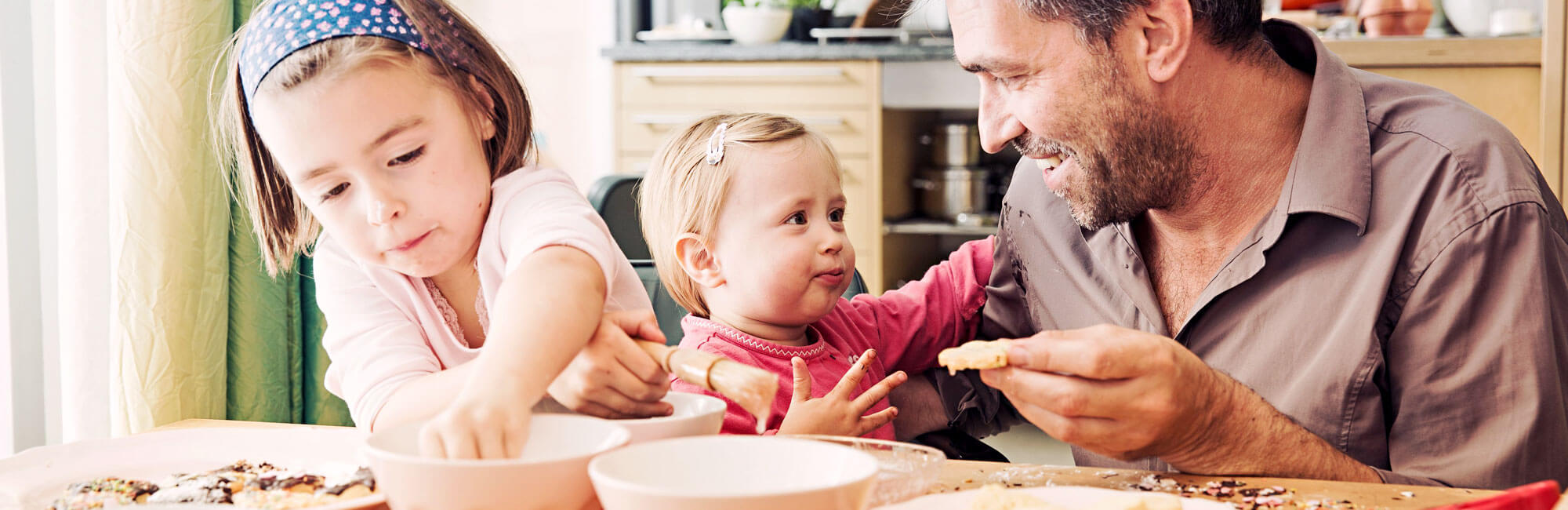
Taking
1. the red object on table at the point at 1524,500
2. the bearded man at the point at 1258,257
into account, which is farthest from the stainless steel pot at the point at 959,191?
the red object on table at the point at 1524,500

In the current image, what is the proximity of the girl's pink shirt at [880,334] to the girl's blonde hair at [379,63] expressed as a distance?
0.31 metres

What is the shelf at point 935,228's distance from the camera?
11.6 feet

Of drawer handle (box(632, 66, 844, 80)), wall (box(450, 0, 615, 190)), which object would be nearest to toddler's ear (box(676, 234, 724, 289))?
drawer handle (box(632, 66, 844, 80))

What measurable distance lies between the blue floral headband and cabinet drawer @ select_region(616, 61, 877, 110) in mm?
2531

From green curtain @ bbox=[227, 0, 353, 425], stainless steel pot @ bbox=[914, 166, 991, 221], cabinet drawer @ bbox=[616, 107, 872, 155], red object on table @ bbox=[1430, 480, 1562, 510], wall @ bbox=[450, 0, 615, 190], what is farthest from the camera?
wall @ bbox=[450, 0, 615, 190]

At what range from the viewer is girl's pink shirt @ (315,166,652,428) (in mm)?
983

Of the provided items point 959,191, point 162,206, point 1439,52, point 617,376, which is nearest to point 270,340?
point 162,206

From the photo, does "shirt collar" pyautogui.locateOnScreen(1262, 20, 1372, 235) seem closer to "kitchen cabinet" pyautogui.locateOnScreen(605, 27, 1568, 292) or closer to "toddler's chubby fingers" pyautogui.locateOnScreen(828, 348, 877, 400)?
"toddler's chubby fingers" pyautogui.locateOnScreen(828, 348, 877, 400)

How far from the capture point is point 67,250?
5.77 feet

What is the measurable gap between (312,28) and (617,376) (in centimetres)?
44

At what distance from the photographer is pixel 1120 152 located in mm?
1334

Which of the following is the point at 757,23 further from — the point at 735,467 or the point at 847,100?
the point at 735,467

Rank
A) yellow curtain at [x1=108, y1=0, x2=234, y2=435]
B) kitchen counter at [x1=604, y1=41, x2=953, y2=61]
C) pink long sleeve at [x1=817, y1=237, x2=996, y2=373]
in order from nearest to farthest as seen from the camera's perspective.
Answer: pink long sleeve at [x1=817, y1=237, x2=996, y2=373] < yellow curtain at [x1=108, y1=0, x2=234, y2=435] < kitchen counter at [x1=604, y1=41, x2=953, y2=61]

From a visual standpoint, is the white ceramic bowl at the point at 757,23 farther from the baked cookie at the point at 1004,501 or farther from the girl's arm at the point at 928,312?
the baked cookie at the point at 1004,501
